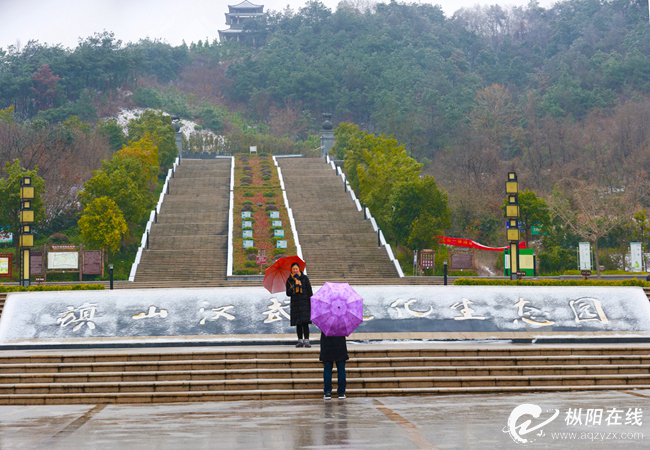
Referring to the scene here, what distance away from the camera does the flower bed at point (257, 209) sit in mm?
28719

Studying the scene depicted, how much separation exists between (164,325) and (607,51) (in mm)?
66275

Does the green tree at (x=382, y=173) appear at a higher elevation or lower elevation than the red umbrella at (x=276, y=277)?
higher

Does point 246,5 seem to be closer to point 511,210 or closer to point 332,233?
point 332,233

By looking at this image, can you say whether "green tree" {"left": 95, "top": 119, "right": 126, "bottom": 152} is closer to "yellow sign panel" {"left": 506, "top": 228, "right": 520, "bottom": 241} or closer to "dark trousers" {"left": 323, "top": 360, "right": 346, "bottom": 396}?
"yellow sign panel" {"left": 506, "top": 228, "right": 520, "bottom": 241}

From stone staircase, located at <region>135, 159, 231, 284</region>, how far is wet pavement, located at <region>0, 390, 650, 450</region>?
17169 millimetres

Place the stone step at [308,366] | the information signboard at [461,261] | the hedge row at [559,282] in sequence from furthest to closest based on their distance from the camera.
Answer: the information signboard at [461,261]
the hedge row at [559,282]
the stone step at [308,366]

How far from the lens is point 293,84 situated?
7006 cm

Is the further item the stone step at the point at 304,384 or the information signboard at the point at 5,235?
the information signboard at the point at 5,235

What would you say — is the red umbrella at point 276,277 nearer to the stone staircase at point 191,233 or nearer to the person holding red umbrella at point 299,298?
the person holding red umbrella at point 299,298

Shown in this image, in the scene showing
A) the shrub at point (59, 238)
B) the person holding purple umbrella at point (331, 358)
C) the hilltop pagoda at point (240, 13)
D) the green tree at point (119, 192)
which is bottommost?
the person holding purple umbrella at point (331, 358)

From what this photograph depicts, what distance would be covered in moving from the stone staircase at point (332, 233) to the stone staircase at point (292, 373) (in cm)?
1438

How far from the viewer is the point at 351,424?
24.2ft

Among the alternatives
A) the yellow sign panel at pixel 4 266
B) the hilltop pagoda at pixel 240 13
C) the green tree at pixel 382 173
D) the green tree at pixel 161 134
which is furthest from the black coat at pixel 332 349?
the hilltop pagoda at pixel 240 13

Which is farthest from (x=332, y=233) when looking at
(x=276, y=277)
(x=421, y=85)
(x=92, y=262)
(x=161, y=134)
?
(x=421, y=85)
